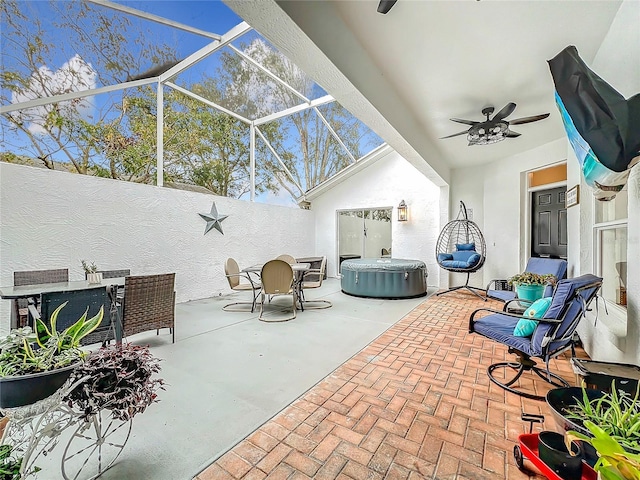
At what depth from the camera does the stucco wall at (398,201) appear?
701 cm

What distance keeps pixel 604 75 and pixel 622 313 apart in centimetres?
199

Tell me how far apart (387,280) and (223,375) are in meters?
3.86

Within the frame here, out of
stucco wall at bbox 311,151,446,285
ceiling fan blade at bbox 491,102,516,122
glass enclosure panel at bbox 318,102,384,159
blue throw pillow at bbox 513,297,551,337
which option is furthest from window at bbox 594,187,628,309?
glass enclosure panel at bbox 318,102,384,159

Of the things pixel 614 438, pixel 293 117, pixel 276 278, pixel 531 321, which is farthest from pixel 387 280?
pixel 614 438

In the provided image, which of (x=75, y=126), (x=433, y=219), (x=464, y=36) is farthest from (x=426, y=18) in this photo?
(x=433, y=219)

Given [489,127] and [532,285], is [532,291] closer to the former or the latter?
[532,285]

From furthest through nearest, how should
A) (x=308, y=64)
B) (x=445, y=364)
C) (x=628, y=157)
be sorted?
(x=445, y=364)
(x=308, y=64)
(x=628, y=157)

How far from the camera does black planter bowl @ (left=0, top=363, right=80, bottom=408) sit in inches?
40.1

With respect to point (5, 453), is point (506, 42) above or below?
above

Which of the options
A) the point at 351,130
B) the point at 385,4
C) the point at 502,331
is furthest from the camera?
the point at 351,130

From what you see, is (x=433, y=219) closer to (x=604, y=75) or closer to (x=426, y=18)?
(x=604, y=75)

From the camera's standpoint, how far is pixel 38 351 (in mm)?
1181

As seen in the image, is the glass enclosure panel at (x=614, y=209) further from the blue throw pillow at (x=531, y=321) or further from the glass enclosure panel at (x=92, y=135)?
the glass enclosure panel at (x=92, y=135)

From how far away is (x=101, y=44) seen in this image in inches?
151
